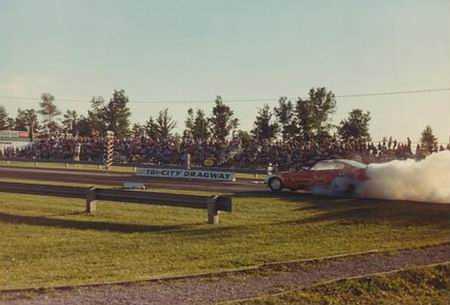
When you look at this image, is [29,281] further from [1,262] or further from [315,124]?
[315,124]

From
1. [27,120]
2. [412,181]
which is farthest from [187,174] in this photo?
[27,120]

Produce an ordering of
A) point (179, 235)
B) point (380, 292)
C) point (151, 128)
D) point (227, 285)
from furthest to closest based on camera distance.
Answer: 1. point (151, 128)
2. point (179, 235)
3. point (227, 285)
4. point (380, 292)

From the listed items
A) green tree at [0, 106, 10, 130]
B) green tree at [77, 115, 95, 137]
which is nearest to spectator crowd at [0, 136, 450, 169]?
green tree at [77, 115, 95, 137]

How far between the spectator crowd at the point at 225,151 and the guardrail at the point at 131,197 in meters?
19.0

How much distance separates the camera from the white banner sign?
87.7ft

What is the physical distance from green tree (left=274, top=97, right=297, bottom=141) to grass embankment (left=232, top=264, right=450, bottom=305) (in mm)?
42587

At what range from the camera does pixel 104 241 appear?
10500mm

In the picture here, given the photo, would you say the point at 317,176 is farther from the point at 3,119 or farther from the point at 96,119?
the point at 3,119

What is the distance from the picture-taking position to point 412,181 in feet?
55.6

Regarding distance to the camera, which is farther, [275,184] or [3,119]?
[3,119]

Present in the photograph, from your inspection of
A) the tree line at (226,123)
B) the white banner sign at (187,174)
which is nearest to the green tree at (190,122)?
the tree line at (226,123)

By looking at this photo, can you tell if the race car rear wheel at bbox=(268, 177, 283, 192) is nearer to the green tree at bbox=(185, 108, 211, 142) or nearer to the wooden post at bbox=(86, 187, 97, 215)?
the wooden post at bbox=(86, 187, 97, 215)

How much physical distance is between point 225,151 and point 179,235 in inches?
1116

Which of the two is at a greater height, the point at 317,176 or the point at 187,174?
the point at 317,176
